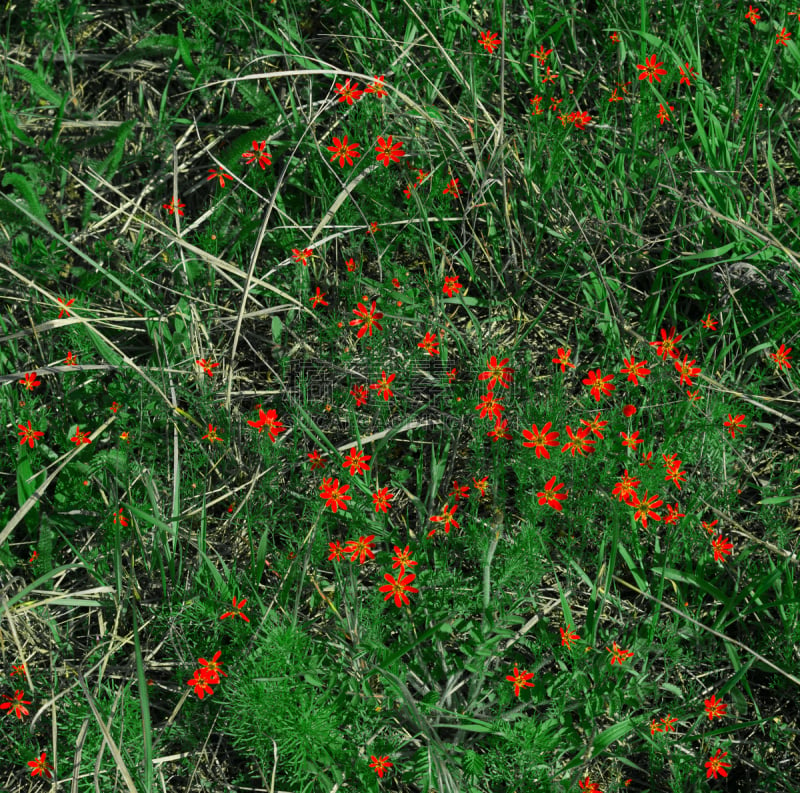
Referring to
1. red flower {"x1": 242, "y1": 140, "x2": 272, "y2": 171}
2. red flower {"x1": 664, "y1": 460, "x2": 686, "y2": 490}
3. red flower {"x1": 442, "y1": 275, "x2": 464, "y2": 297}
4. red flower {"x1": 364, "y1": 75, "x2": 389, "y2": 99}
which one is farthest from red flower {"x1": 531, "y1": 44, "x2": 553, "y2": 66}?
red flower {"x1": 664, "y1": 460, "x2": 686, "y2": 490}

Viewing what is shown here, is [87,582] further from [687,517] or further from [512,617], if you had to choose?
[687,517]

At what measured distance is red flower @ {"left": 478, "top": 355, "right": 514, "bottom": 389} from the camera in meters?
3.11

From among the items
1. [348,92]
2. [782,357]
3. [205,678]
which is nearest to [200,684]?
[205,678]

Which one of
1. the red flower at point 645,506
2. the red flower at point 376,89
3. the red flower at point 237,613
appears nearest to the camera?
the red flower at point 237,613

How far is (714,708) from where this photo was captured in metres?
2.80

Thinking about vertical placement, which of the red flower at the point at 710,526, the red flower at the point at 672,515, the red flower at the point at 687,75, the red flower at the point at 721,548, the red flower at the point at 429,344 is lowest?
the red flower at the point at 721,548

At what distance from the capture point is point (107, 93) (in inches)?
156

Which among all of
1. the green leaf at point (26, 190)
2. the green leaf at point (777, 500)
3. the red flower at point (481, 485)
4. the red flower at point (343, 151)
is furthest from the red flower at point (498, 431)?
the green leaf at point (26, 190)

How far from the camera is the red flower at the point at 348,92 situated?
11.1 ft

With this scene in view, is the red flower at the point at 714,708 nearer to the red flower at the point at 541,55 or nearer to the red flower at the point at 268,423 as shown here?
the red flower at the point at 268,423

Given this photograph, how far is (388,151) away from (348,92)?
0.33m

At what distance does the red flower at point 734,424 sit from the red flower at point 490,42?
1.98 m

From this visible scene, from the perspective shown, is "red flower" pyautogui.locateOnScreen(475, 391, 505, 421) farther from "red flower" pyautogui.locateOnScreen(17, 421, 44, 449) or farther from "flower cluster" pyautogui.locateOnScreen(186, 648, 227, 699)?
"red flower" pyautogui.locateOnScreen(17, 421, 44, 449)

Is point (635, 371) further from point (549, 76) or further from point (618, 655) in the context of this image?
point (549, 76)
